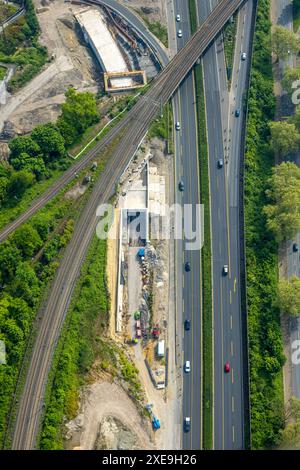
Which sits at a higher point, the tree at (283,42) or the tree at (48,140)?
the tree at (283,42)

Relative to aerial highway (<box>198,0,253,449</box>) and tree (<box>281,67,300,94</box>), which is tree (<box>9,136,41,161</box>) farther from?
tree (<box>281,67,300,94</box>)

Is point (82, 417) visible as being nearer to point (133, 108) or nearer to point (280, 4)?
point (133, 108)

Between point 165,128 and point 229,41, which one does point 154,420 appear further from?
point 229,41

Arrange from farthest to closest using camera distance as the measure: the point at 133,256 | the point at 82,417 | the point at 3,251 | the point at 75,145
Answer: the point at 75,145
the point at 133,256
the point at 3,251
the point at 82,417

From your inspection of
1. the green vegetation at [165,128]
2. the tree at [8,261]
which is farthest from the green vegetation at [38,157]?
the green vegetation at [165,128]

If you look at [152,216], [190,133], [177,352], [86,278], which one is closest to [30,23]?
[190,133]

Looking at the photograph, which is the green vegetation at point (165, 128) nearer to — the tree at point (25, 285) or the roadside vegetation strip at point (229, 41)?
the roadside vegetation strip at point (229, 41)
